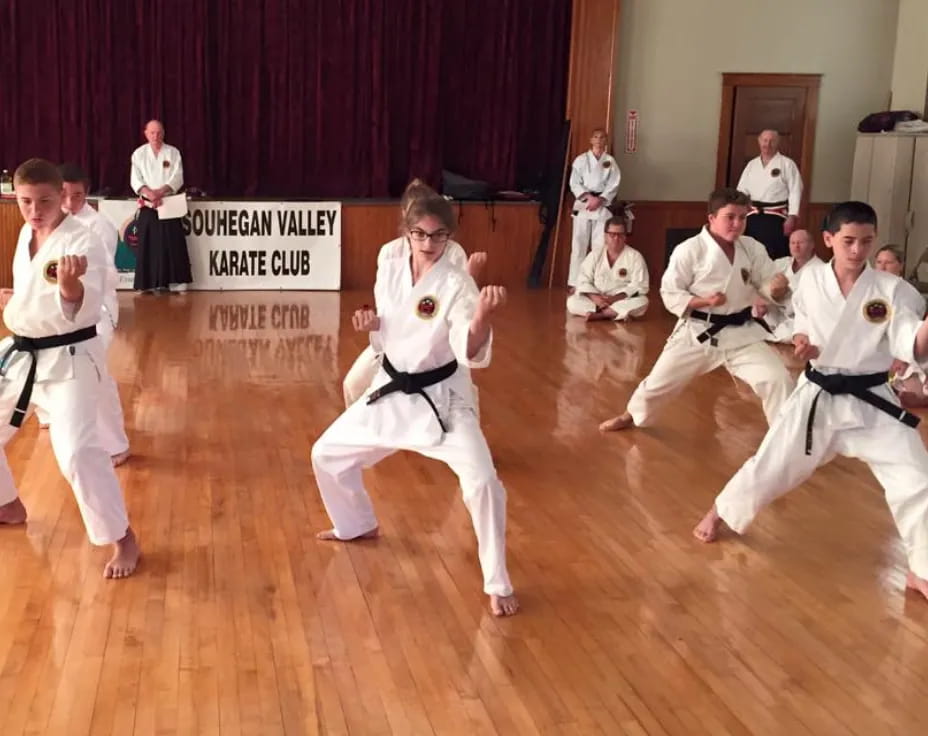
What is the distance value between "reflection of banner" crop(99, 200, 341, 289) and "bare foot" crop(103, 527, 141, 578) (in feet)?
20.8

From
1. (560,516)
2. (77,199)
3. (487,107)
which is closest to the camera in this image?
(560,516)

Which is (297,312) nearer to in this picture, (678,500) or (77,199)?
(77,199)

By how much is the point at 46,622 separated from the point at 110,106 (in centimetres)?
795

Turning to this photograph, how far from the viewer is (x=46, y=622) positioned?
317 centimetres

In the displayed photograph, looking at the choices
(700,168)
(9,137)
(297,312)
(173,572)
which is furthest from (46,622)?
(700,168)

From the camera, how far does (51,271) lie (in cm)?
336

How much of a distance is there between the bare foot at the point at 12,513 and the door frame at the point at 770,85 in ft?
27.4

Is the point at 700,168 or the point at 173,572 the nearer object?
the point at 173,572

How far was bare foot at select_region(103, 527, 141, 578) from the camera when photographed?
Answer: 3514 millimetres

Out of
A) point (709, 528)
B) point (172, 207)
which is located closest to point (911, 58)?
→ point (172, 207)

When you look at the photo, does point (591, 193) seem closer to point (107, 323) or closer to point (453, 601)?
point (107, 323)

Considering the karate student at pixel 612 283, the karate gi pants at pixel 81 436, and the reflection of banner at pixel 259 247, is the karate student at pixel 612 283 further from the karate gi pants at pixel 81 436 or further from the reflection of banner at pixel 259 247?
the karate gi pants at pixel 81 436

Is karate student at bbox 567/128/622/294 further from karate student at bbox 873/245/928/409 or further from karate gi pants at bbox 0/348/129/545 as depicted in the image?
karate gi pants at bbox 0/348/129/545

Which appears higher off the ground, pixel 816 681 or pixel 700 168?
pixel 700 168
